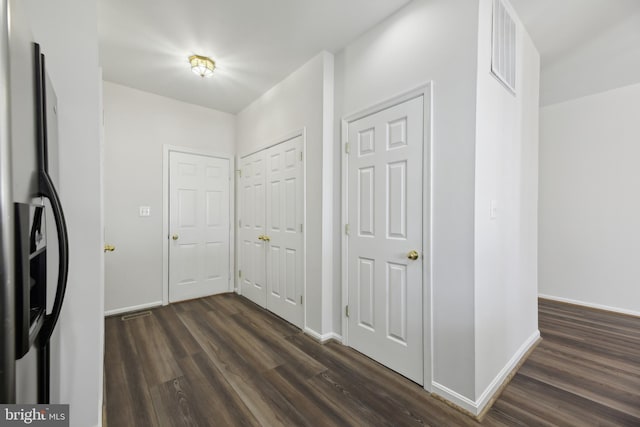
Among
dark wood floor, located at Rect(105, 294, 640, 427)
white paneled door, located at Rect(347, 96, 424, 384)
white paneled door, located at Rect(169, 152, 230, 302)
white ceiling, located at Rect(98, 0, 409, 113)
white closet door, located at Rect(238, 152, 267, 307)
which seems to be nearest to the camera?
dark wood floor, located at Rect(105, 294, 640, 427)

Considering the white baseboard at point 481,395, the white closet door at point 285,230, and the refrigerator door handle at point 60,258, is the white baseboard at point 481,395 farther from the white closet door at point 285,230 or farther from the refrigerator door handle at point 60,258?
the refrigerator door handle at point 60,258

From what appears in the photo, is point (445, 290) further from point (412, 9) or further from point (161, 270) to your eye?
point (161, 270)

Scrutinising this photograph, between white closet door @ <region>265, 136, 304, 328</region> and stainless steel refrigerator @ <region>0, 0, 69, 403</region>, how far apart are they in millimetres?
2039

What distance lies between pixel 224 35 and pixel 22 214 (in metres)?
2.32

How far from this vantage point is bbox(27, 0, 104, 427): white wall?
1334 millimetres

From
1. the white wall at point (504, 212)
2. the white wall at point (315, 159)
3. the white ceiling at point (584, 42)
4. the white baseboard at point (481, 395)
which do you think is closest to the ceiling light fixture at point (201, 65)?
the white wall at point (315, 159)

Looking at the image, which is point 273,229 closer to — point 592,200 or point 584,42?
point 584,42

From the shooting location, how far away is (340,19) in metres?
2.08

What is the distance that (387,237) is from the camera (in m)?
2.04

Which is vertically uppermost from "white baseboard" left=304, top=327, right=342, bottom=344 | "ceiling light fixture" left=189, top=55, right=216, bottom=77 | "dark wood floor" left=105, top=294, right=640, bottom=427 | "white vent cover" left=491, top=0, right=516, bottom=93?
"ceiling light fixture" left=189, top=55, right=216, bottom=77

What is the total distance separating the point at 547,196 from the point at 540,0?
277 cm

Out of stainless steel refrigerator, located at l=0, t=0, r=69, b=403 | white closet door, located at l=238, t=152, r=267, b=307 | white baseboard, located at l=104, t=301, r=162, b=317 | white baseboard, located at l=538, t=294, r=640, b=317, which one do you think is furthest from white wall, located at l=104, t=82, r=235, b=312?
white baseboard, located at l=538, t=294, r=640, b=317

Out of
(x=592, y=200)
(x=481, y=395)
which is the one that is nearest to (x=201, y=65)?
(x=481, y=395)

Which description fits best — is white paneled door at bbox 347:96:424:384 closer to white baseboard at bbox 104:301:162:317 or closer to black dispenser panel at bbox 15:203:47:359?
black dispenser panel at bbox 15:203:47:359
